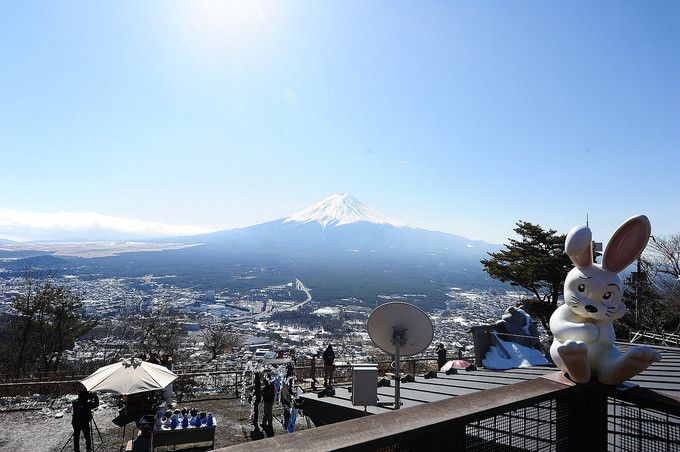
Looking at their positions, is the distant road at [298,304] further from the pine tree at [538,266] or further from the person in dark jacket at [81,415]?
the person in dark jacket at [81,415]

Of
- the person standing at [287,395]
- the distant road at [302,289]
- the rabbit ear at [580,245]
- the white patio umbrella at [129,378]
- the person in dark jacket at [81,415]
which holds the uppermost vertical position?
the rabbit ear at [580,245]

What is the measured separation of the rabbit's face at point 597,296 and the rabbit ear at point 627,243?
0.13 meters

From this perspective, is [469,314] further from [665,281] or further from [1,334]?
[1,334]

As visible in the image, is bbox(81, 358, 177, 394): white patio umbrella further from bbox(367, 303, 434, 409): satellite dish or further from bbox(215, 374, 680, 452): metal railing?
bbox(215, 374, 680, 452): metal railing

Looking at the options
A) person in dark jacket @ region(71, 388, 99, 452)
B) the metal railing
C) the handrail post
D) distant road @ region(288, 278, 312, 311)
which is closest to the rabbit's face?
the metal railing

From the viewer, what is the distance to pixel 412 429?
4.75 ft

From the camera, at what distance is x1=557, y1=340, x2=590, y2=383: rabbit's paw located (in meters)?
2.64

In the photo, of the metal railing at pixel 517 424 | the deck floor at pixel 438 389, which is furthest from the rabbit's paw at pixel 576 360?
the deck floor at pixel 438 389

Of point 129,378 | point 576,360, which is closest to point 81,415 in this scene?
point 129,378

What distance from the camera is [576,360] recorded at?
2713 mm

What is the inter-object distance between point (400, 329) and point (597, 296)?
2.69 m

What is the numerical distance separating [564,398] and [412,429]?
1370 mm

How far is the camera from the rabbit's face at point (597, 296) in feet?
13.0

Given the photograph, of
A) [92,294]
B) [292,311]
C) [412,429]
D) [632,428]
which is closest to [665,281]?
[632,428]
